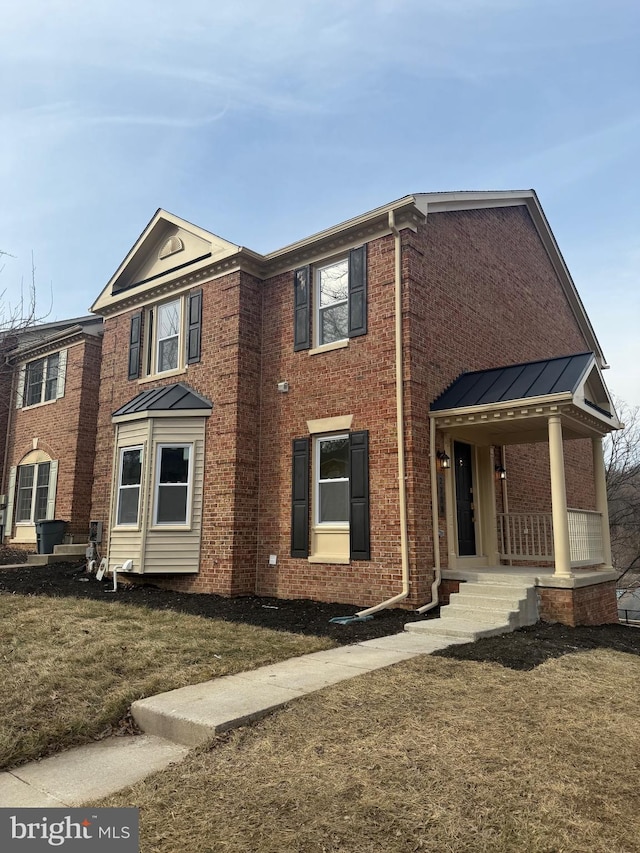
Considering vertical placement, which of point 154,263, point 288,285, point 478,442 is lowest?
point 478,442

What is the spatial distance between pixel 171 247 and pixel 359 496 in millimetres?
7236

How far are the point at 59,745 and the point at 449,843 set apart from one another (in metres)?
2.93

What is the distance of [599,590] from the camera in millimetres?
9773

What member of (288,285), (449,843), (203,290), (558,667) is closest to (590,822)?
(449,843)

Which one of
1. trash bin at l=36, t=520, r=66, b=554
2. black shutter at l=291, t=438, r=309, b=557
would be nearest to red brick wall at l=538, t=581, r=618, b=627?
black shutter at l=291, t=438, r=309, b=557

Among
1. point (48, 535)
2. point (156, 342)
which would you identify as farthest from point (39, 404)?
point (156, 342)

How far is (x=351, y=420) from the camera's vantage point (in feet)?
33.7

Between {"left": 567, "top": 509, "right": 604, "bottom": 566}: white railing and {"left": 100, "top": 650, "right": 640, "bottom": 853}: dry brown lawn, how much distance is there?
5.08 metres

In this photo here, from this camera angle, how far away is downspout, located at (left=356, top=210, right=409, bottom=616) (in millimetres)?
9148

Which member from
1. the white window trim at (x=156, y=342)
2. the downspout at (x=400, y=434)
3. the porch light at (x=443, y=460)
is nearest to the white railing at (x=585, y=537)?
the porch light at (x=443, y=460)

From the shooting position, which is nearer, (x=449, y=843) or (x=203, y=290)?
(x=449, y=843)

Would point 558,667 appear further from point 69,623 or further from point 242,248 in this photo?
point 242,248

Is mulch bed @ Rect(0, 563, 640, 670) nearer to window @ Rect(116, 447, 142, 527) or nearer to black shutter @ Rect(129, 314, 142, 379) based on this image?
window @ Rect(116, 447, 142, 527)

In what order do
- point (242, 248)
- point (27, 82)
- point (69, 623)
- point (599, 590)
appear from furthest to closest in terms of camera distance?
point (242, 248) < point (599, 590) < point (69, 623) < point (27, 82)
